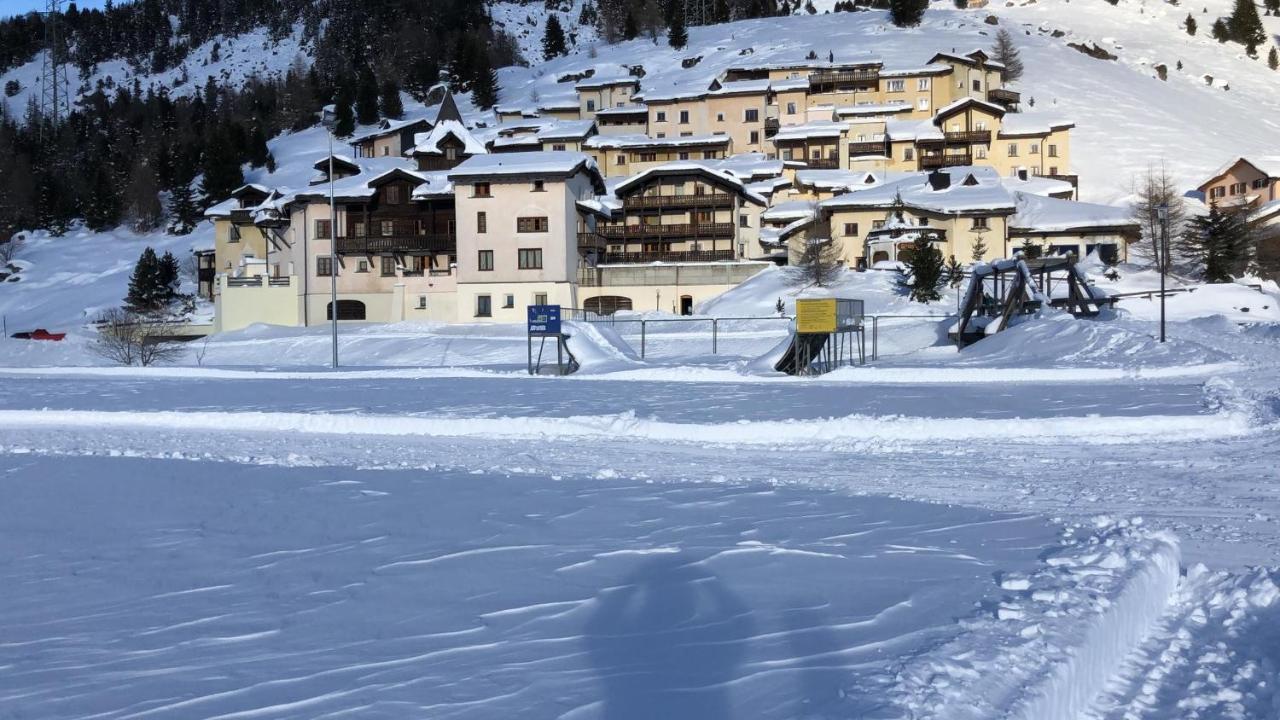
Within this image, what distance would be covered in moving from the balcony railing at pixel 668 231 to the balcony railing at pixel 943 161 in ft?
95.0

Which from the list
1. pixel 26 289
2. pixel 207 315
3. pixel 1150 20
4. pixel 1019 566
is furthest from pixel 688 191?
pixel 1150 20

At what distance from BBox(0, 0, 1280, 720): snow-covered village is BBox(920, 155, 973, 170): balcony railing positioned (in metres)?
0.30

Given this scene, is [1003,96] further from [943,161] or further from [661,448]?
[661,448]

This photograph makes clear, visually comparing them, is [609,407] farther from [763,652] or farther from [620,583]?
[763,652]

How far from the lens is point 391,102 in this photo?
12600 cm

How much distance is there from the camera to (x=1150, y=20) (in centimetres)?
15662

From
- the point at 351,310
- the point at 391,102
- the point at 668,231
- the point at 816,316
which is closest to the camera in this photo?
the point at 816,316

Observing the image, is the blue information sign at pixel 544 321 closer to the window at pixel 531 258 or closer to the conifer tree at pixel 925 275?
the conifer tree at pixel 925 275

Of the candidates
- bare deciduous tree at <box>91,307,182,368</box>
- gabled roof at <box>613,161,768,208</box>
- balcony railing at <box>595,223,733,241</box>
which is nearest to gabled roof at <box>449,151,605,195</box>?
gabled roof at <box>613,161,768,208</box>

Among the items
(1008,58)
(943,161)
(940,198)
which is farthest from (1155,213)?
(1008,58)

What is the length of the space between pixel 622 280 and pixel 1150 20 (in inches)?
5315

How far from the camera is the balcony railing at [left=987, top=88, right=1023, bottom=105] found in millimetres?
105912

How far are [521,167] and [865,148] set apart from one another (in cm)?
4266

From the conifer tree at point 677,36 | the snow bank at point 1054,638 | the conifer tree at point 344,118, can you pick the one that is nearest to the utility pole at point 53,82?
the conifer tree at point 344,118
